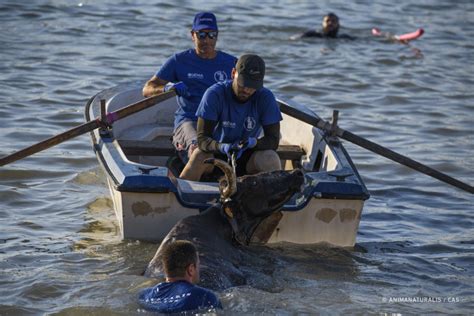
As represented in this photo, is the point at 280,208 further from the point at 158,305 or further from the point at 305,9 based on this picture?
the point at 305,9

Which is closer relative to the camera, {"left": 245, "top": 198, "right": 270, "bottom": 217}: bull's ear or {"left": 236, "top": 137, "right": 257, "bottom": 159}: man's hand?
{"left": 245, "top": 198, "right": 270, "bottom": 217}: bull's ear

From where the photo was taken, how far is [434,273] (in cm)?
841

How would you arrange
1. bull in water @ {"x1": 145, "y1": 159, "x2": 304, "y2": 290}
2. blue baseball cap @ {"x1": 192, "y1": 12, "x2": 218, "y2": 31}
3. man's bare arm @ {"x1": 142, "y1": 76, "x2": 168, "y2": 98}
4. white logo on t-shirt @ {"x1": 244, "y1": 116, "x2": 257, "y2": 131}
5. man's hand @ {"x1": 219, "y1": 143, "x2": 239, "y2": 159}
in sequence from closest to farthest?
bull in water @ {"x1": 145, "y1": 159, "x2": 304, "y2": 290}
man's hand @ {"x1": 219, "y1": 143, "x2": 239, "y2": 159}
white logo on t-shirt @ {"x1": 244, "y1": 116, "x2": 257, "y2": 131}
blue baseball cap @ {"x1": 192, "y1": 12, "x2": 218, "y2": 31}
man's bare arm @ {"x1": 142, "y1": 76, "x2": 168, "y2": 98}

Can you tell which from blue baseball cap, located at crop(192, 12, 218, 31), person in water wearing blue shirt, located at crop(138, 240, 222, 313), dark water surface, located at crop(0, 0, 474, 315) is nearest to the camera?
person in water wearing blue shirt, located at crop(138, 240, 222, 313)

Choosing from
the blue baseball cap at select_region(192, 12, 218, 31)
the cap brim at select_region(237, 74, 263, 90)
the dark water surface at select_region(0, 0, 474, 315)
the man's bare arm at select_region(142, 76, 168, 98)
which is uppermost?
the blue baseball cap at select_region(192, 12, 218, 31)

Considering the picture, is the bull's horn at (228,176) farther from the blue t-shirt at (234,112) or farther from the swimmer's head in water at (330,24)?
the swimmer's head in water at (330,24)

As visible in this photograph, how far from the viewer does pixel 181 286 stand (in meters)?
6.16

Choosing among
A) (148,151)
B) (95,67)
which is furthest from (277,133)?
(95,67)

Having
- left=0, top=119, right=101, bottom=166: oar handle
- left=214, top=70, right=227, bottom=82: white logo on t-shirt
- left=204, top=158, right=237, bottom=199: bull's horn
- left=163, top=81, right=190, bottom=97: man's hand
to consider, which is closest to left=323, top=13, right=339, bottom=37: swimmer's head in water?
left=214, top=70, right=227, bottom=82: white logo on t-shirt

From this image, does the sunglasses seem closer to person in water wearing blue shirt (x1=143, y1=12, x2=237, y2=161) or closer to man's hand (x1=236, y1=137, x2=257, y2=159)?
person in water wearing blue shirt (x1=143, y1=12, x2=237, y2=161)

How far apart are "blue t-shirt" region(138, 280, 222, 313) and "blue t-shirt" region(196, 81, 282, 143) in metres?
2.31

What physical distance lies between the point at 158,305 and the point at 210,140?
87.1 inches

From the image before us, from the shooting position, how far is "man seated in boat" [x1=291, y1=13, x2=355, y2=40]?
18.1 m

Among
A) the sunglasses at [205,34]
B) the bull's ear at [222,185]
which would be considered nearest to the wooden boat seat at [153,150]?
the sunglasses at [205,34]
